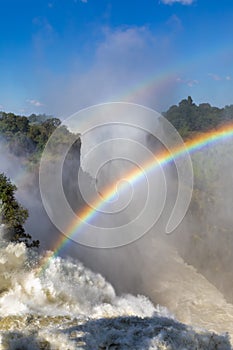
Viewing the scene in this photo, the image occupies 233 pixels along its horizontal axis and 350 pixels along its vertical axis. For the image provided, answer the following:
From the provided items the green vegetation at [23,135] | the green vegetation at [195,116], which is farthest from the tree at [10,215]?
the green vegetation at [195,116]

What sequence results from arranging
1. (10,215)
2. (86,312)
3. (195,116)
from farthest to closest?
(195,116), (10,215), (86,312)

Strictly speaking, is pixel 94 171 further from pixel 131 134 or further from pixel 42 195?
pixel 42 195

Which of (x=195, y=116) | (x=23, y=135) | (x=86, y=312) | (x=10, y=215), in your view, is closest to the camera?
(x=86, y=312)

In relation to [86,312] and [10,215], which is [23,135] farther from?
[86,312]

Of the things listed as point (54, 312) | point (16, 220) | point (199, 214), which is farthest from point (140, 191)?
point (54, 312)

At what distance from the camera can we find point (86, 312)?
11.2 m

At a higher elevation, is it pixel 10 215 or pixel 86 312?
pixel 10 215

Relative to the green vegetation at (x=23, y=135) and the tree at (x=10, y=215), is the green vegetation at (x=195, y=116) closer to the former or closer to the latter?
the green vegetation at (x=23, y=135)

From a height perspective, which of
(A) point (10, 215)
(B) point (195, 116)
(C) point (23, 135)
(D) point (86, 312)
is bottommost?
(D) point (86, 312)

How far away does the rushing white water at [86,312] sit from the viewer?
802 cm

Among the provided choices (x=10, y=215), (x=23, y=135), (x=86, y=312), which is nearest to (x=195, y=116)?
(x=23, y=135)

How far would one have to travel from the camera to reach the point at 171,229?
90.3 ft

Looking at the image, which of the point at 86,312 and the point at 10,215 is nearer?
the point at 86,312

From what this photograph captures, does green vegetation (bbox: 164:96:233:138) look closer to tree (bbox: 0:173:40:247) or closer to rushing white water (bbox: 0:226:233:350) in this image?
rushing white water (bbox: 0:226:233:350)
